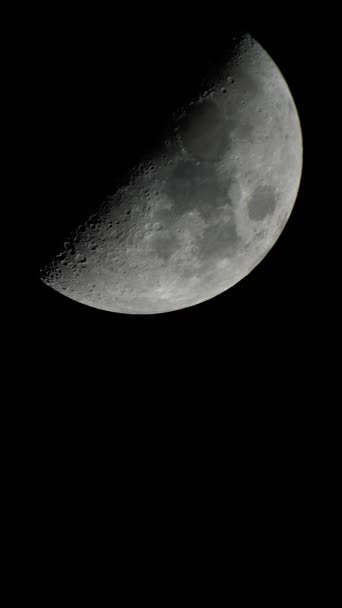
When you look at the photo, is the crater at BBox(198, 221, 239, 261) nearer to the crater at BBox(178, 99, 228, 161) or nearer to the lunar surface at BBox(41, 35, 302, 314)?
the lunar surface at BBox(41, 35, 302, 314)

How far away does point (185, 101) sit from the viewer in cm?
290

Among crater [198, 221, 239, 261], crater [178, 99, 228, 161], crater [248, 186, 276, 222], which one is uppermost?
crater [178, 99, 228, 161]

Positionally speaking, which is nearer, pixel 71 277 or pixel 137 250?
pixel 137 250

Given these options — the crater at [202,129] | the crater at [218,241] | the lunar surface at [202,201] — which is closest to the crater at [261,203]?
the lunar surface at [202,201]

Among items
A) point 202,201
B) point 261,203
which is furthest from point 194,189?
point 261,203

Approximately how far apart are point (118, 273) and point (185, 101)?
3.71 ft

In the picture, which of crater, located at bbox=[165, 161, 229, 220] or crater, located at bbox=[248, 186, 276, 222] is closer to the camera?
crater, located at bbox=[165, 161, 229, 220]

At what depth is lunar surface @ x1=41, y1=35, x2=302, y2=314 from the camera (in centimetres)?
296

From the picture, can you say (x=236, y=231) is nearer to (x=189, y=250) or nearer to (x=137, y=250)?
(x=189, y=250)

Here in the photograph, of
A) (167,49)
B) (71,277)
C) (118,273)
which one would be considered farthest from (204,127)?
(71,277)

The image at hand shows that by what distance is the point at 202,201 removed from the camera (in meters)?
3.05

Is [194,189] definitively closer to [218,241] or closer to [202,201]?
[202,201]

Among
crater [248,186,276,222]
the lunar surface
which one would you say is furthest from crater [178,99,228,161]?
crater [248,186,276,222]

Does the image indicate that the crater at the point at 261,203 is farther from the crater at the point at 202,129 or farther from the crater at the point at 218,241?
the crater at the point at 202,129
